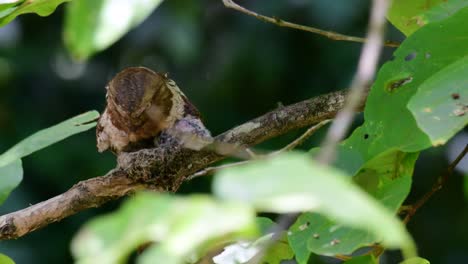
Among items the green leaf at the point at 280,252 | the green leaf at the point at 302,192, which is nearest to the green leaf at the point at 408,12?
the green leaf at the point at 280,252

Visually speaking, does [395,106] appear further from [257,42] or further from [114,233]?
[257,42]

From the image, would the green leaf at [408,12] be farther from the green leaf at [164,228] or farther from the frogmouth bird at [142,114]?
the green leaf at [164,228]

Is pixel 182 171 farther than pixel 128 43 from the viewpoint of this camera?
No

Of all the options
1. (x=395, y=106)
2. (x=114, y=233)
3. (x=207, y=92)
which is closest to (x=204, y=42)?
(x=207, y=92)

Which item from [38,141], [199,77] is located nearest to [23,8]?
[38,141]

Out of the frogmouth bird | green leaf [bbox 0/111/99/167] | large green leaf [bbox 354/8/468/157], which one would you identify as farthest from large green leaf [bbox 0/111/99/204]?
the frogmouth bird

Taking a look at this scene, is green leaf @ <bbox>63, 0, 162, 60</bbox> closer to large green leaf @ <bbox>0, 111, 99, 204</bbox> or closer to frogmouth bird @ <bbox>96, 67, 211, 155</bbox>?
large green leaf @ <bbox>0, 111, 99, 204</bbox>

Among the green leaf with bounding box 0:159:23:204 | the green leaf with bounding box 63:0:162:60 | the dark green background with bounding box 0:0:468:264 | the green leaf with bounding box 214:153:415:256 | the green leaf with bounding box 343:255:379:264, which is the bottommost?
the dark green background with bounding box 0:0:468:264
